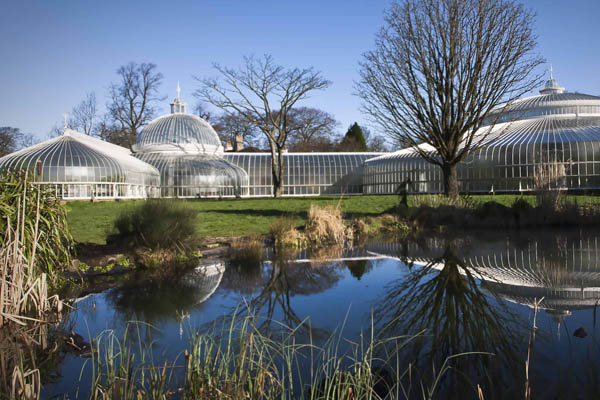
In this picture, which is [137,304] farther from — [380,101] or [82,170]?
[82,170]

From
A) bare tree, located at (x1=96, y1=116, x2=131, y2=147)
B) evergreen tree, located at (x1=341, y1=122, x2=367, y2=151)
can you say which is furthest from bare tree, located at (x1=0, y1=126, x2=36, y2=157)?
evergreen tree, located at (x1=341, y1=122, x2=367, y2=151)

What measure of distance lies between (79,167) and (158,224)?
77.1ft

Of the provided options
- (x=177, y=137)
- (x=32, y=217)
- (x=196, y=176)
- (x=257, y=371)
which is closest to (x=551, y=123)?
(x=196, y=176)

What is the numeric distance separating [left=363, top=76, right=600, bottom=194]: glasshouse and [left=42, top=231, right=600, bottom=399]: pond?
16.9 meters

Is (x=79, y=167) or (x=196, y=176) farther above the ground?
(x=79, y=167)

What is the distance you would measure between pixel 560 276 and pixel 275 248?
5.92 meters

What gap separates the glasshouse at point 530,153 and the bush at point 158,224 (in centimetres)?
1675

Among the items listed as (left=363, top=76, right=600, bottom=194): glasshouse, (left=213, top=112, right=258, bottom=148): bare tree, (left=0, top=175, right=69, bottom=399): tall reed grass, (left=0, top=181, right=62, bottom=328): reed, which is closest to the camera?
(left=0, top=175, right=69, bottom=399): tall reed grass

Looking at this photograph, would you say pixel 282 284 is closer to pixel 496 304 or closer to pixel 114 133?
pixel 496 304

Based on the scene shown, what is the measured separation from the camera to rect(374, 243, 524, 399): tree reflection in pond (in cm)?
327

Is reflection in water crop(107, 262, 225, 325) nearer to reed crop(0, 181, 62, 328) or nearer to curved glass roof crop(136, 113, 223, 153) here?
reed crop(0, 181, 62, 328)

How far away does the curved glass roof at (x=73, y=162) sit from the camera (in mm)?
28094

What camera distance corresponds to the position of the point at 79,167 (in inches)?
1137

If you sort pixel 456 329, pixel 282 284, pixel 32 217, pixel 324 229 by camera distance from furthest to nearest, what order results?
pixel 324 229 < pixel 282 284 < pixel 32 217 < pixel 456 329
